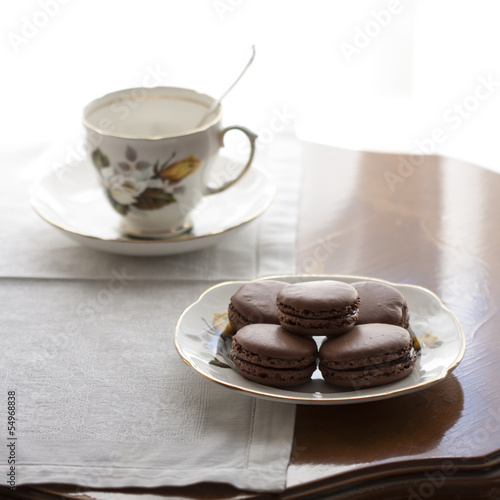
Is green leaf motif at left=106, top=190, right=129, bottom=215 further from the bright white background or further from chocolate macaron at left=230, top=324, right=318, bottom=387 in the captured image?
the bright white background

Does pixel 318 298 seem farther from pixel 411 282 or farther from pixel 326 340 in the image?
pixel 411 282

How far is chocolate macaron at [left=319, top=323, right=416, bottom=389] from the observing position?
2.08 ft

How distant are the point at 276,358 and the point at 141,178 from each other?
15.7 inches

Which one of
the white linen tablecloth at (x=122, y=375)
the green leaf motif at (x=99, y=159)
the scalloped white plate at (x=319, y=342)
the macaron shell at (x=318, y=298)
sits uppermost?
the green leaf motif at (x=99, y=159)

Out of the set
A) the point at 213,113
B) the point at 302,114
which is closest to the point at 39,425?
the point at 213,113

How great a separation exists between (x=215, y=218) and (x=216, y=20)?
97cm

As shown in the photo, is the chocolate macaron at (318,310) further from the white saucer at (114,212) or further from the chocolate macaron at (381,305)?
the white saucer at (114,212)

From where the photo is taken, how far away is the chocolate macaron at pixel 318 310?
2.17ft

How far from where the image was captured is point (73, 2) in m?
1.90

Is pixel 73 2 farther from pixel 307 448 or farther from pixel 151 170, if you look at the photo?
pixel 307 448

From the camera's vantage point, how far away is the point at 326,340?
2.20 feet

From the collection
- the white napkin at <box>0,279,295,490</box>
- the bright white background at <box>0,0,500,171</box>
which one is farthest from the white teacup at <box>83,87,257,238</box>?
the bright white background at <box>0,0,500,171</box>

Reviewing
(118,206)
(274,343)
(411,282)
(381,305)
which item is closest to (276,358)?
(274,343)

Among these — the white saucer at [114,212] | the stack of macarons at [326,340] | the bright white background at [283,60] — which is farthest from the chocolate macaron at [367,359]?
the bright white background at [283,60]
